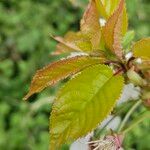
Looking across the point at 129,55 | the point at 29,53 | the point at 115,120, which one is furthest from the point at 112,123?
the point at 29,53

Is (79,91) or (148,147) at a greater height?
(79,91)

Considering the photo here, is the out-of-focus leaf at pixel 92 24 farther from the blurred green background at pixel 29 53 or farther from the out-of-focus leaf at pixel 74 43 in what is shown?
the blurred green background at pixel 29 53

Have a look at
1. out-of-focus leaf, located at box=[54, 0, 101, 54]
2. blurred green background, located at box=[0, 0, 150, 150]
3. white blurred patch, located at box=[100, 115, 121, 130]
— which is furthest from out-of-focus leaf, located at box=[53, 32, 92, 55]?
blurred green background, located at box=[0, 0, 150, 150]

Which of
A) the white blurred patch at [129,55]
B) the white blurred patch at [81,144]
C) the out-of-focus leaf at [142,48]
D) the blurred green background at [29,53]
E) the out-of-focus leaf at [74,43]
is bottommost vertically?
the blurred green background at [29,53]

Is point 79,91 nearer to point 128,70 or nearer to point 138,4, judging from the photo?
point 128,70

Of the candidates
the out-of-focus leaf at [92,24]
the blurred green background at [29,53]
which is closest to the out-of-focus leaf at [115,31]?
the out-of-focus leaf at [92,24]

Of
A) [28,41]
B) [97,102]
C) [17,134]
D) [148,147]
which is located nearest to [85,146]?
[97,102]
